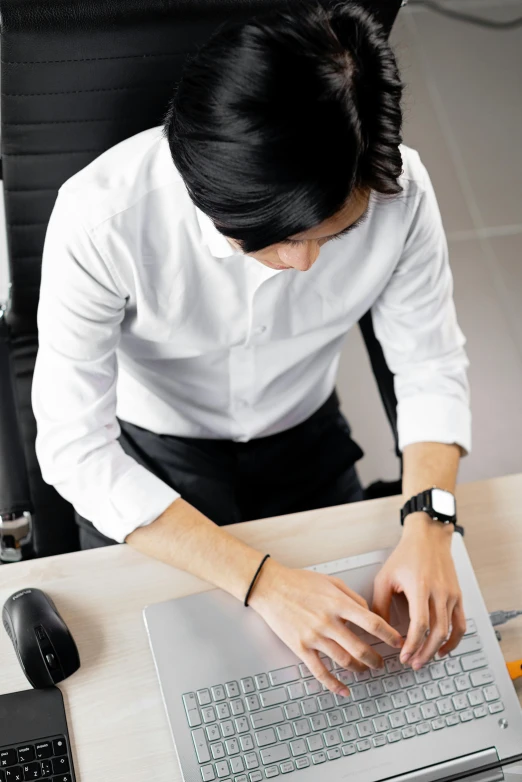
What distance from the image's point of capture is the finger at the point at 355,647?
0.82 meters

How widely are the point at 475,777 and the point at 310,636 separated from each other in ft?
0.68

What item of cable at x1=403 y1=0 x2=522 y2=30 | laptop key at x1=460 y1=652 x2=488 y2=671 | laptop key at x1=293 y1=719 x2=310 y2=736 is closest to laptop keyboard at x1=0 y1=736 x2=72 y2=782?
laptop key at x1=293 y1=719 x2=310 y2=736

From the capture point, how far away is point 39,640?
0.79 meters

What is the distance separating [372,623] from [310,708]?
0.35 ft

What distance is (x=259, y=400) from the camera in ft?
3.72

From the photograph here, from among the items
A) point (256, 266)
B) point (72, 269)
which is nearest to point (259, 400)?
point (256, 266)

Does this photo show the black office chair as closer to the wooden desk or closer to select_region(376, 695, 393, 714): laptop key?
the wooden desk

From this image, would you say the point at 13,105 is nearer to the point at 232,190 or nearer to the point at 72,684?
the point at 232,190

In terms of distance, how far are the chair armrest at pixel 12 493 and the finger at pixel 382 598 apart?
44 cm

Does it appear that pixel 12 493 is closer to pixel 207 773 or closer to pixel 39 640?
pixel 39 640

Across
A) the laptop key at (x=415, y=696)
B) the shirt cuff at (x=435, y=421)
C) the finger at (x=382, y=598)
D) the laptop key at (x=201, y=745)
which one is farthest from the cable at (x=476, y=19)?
the laptop key at (x=201, y=745)

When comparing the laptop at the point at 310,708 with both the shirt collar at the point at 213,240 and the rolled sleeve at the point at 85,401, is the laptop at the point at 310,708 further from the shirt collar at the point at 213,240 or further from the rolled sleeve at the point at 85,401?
the shirt collar at the point at 213,240

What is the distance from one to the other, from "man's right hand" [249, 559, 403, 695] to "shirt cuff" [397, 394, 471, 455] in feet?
0.88

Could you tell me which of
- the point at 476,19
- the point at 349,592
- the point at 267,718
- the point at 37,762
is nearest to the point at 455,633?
the point at 349,592
